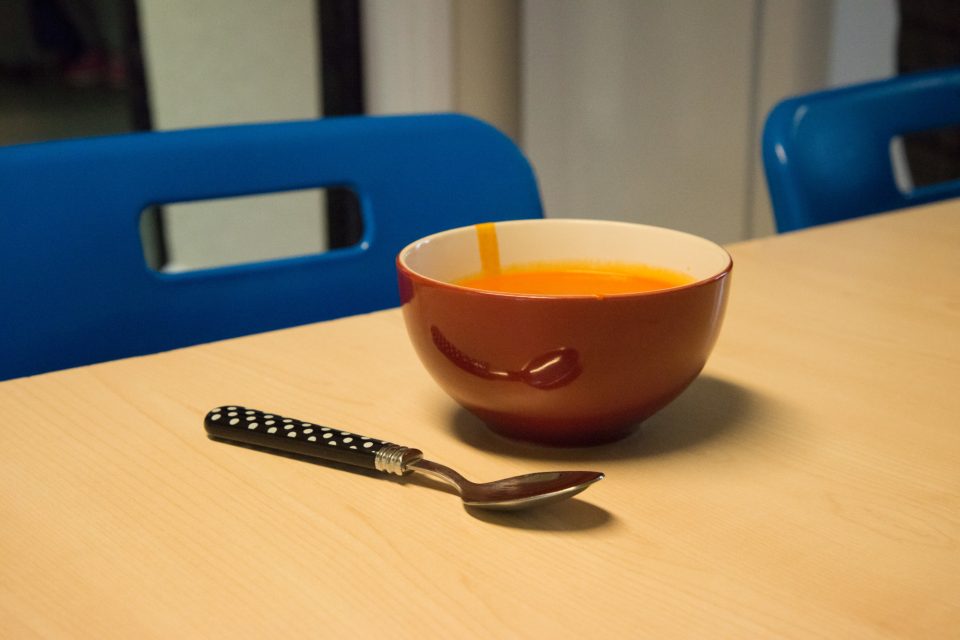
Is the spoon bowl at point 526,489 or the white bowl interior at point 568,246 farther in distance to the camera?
the white bowl interior at point 568,246

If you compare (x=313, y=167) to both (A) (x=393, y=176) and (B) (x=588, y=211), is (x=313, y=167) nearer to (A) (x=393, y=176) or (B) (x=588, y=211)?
(A) (x=393, y=176)

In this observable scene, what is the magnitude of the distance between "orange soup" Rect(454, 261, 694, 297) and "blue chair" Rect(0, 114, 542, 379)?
0.32 m

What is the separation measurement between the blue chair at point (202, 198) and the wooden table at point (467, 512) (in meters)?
0.19

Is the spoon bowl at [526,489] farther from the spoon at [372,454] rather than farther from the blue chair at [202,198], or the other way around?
the blue chair at [202,198]

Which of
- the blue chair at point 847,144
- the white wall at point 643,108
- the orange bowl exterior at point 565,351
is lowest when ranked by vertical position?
the white wall at point 643,108

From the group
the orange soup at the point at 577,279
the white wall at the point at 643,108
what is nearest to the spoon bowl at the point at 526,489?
the orange soup at the point at 577,279

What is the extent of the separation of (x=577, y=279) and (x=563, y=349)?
0.32ft

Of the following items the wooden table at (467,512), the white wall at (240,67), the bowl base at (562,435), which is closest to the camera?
the wooden table at (467,512)

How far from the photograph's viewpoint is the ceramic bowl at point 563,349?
1.31 ft

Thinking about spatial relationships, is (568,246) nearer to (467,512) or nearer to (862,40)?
(467,512)

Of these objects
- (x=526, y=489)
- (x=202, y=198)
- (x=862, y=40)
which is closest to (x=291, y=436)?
(x=526, y=489)

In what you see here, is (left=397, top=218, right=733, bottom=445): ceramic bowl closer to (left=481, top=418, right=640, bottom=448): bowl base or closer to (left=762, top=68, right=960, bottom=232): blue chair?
(left=481, top=418, right=640, bottom=448): bowl base

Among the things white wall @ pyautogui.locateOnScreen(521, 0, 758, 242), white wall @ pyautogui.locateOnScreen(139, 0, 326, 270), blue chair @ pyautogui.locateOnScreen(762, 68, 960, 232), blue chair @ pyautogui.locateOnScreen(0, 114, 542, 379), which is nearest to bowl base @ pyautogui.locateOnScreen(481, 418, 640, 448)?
blue chair @ pyautogui.locateOnScreen(0, 114, 542, 379)

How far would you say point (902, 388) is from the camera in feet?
1.67
